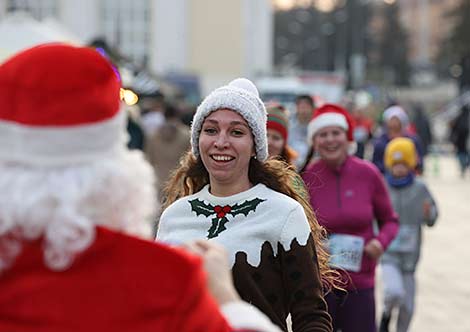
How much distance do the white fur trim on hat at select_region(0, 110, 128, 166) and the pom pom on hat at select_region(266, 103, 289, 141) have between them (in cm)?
432

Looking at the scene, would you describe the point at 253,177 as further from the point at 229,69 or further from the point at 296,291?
the point at 229,69

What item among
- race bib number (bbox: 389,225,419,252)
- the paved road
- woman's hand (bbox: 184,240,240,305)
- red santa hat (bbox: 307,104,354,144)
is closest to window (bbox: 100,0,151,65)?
the paved road

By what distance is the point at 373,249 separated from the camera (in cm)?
628

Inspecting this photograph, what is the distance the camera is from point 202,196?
3.89 meters

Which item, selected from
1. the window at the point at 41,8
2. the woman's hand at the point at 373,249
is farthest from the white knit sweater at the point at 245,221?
the window at the point at 41,8

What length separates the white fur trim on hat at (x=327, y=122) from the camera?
264 inches

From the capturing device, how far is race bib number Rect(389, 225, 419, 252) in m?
8.00

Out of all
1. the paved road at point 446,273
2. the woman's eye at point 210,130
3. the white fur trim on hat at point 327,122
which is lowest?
the paved road at point 446,273

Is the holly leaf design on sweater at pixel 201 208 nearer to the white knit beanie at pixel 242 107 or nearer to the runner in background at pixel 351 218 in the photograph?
the white knit beanie at pixel 242 107

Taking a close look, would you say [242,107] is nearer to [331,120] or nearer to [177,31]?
[331,120]

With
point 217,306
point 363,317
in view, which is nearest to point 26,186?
point 217,306

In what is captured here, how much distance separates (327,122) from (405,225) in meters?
1.68

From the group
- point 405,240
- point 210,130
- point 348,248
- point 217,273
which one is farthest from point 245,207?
point 405,240

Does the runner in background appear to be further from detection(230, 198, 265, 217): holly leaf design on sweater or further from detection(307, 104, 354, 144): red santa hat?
detection(230, 198, 265, 217): holly leaf design on sweater
